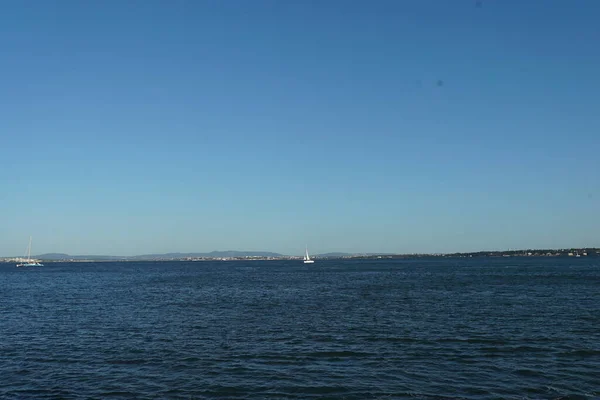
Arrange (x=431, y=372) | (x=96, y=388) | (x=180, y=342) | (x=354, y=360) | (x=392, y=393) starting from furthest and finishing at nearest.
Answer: (x=180, y=342), (x=354, y=360), (x=431, y=372), (x=96, y=388), (x=392, y=393)

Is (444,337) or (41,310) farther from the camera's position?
(41,310)

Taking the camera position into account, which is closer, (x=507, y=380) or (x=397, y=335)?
(x=507, y=380)

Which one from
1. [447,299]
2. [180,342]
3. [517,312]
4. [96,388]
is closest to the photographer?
[96,388]

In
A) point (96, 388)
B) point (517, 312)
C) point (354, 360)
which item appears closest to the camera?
point (96, 388)

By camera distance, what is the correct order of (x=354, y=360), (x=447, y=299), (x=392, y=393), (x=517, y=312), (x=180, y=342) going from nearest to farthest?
(x=392, y=393) < (x=354, y=360) < (x=180, y=342) < (x=517, y=312) < (x=447, y=299)

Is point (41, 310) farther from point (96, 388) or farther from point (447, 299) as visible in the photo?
point (447, 299)

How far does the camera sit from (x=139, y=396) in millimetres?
23297

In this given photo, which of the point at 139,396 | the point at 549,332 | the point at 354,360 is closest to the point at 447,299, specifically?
the point at 549,332

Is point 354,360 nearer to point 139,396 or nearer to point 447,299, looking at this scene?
point 139,396

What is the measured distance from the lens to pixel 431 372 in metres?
26.6

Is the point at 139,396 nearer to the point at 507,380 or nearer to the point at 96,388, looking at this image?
the point at 96,388

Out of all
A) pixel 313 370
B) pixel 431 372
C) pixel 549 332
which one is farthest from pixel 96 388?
pixel 549 332

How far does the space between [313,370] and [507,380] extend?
1010 centimetres

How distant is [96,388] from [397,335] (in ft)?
71.0
